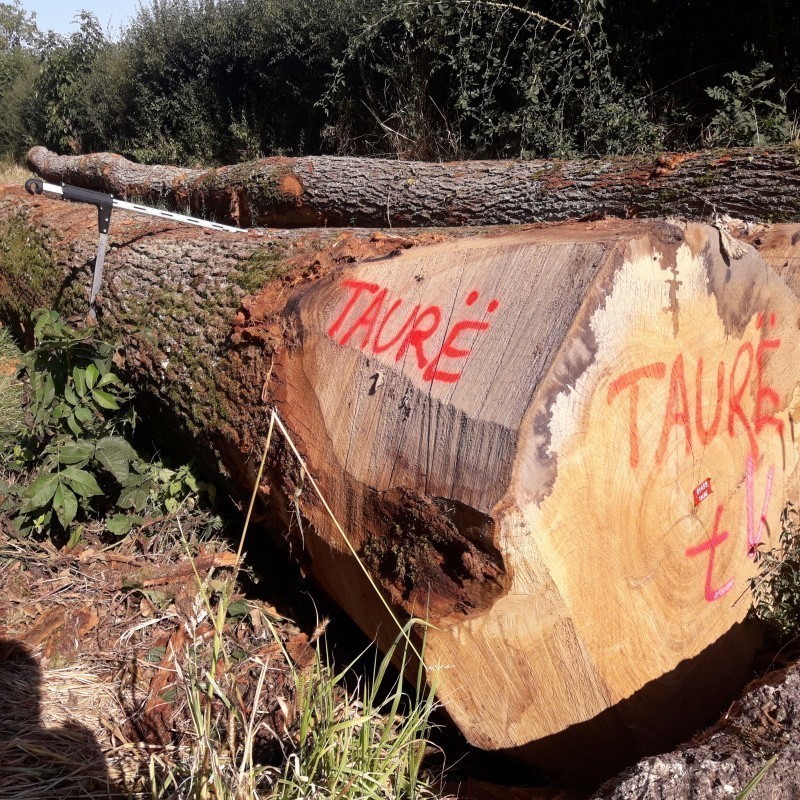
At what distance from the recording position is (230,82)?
10961 millimetres

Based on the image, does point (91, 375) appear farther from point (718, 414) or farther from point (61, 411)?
point (718, 414)

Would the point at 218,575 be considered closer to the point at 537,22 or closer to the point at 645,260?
the point at 645,260

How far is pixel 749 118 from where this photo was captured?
534cm

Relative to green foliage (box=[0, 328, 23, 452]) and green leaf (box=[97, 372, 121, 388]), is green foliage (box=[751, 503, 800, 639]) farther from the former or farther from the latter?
green foliage (box=[0, 328, 23, 452])

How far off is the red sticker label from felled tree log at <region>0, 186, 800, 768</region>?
11 mm

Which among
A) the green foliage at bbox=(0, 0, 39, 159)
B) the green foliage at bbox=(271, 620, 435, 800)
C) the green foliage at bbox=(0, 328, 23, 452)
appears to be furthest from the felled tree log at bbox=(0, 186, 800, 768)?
the green foliage at bbox=(0, 0, 39, 159)

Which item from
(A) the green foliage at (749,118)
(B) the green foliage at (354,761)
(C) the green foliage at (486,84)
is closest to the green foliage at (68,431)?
(B) the green foliage at (354,761)

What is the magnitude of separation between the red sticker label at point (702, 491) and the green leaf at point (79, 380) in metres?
2.25

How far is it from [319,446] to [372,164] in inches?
152

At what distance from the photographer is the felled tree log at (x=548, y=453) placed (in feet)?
5.06

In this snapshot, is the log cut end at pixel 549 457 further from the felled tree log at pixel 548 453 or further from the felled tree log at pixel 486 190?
the felled tree log at pixel 486 190

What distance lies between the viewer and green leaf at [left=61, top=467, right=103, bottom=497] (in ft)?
8.54

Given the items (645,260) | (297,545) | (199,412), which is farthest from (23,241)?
(645,260)

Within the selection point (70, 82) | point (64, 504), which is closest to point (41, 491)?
point (64, 504)
